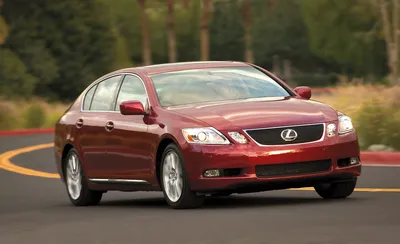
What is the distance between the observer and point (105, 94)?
49.2ft

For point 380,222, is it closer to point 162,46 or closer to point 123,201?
point 123,201

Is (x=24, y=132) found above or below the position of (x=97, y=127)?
below

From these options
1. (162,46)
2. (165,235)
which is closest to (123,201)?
(165,235)

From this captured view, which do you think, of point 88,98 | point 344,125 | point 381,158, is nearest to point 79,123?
point 88,98

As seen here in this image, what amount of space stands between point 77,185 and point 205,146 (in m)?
3.19

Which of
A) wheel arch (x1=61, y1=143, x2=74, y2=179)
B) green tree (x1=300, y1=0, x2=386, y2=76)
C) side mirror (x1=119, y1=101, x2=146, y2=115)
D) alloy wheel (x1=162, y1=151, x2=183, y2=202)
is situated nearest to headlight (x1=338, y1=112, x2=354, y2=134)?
alloy wheel (x1=162, y1=151, x2=183, y2=202)

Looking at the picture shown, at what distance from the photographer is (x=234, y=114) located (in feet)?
41.9

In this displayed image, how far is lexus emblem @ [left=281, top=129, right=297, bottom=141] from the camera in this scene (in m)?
12.5

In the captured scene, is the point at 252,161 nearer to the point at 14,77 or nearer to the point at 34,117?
the point at 34,117

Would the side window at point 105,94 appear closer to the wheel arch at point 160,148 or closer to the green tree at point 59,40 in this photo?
the wheel arch at point 160,148

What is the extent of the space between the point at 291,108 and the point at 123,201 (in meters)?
3.60

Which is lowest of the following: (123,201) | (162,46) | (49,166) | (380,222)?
(162,46)

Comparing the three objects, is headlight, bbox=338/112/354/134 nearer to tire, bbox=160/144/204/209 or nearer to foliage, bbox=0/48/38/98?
tire, bbox=160/144/204/209

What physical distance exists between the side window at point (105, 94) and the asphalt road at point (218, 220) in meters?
1.16
